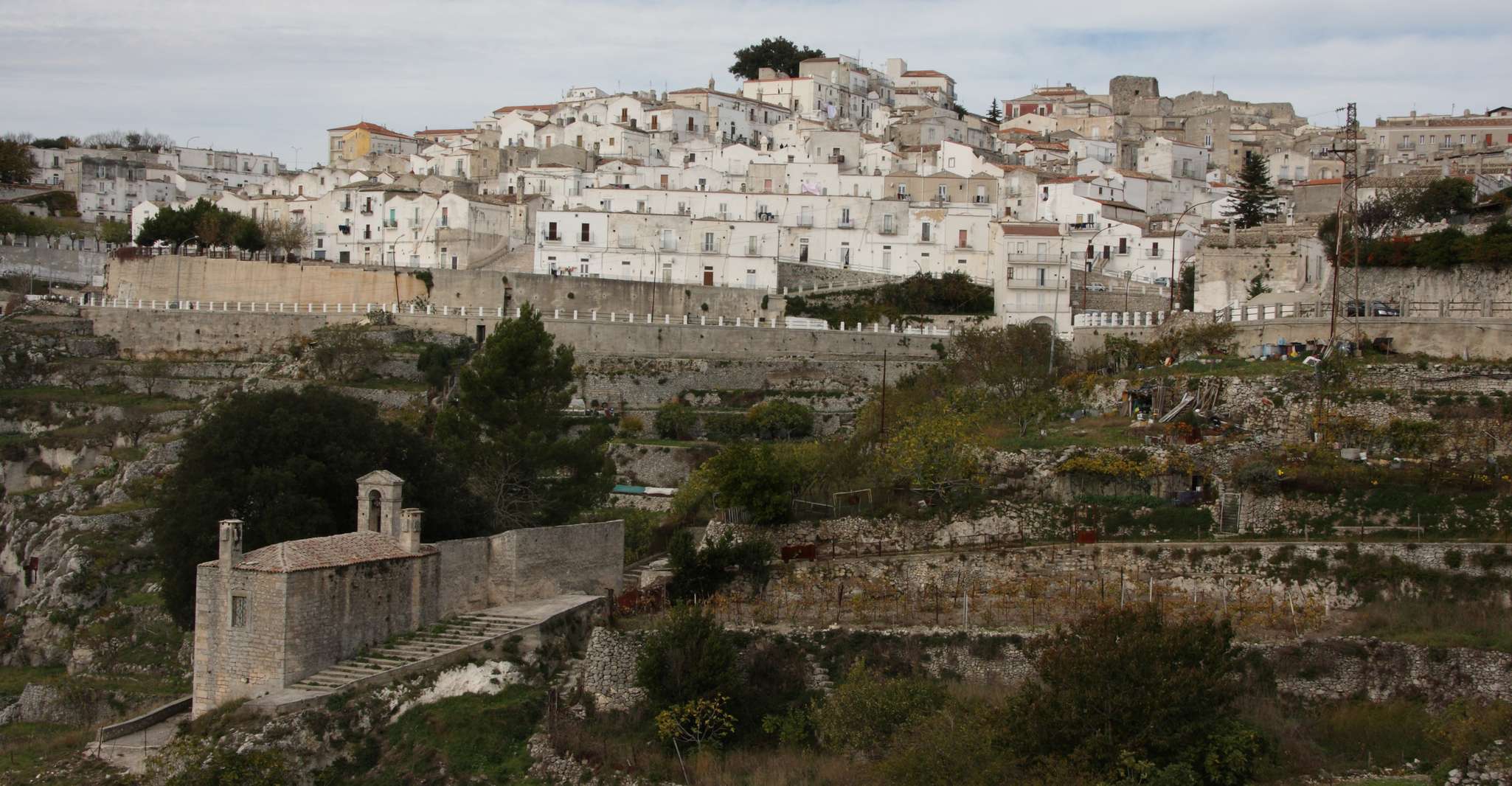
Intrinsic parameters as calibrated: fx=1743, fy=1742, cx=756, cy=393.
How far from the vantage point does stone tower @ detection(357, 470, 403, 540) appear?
95.9 ft

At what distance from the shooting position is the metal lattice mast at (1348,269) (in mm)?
39500

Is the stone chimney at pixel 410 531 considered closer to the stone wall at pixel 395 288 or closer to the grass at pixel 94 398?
the grass at pixel 94 398

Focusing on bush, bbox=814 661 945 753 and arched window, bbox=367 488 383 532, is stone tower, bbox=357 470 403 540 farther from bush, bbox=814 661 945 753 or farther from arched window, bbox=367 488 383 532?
bush, bbox=814 661 945 753

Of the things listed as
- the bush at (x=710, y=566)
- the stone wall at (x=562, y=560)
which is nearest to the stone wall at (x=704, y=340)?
the bush at (x=710, y=566)

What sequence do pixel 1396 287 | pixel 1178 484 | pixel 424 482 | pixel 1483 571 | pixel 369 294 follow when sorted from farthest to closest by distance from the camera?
pixel 369 294, pixel 1396 287, pixel 1178 484, pixel 424 482, pixel 1483 571

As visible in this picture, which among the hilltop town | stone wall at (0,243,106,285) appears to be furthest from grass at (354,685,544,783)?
stone wall at (0,243,106,285)

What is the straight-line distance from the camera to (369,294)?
6228 cm

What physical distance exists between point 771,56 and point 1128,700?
256 feet

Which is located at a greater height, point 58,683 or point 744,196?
point 744,196

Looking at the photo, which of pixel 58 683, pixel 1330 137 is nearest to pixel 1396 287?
pixel 58 683

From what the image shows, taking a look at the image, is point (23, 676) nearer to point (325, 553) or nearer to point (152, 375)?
point (325, 553)

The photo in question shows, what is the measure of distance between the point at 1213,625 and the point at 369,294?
1684 inches

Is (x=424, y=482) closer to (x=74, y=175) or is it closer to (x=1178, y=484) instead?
(x=1178, y=484)

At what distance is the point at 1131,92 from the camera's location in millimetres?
100188
